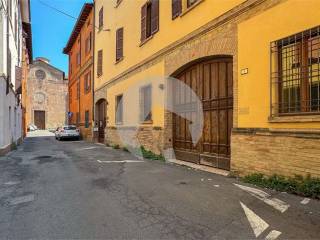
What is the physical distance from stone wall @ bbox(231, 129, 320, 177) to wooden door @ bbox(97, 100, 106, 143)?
493 inches

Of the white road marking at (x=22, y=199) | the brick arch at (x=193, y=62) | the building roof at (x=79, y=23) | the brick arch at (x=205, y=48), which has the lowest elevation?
the white road marking at (x=22, y=199)

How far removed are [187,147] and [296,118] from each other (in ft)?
14.7

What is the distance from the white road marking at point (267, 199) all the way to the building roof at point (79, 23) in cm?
1918

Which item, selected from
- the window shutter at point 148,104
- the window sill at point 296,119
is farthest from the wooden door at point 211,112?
the window shutter at point 148,104

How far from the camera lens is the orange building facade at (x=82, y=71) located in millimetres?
21203

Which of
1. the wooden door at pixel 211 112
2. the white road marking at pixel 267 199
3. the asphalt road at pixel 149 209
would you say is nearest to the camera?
the asphalt road at pixel 149 209

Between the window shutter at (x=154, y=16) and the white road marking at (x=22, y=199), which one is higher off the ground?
the window shutter at (x=154, y=16)

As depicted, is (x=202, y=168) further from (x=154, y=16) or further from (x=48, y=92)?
(x=48, y=92)

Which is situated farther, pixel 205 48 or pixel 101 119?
pixel 101 119

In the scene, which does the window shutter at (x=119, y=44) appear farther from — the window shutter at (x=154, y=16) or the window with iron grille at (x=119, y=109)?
the window shutter at (x=154, y=16)

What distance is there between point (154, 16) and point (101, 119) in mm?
9324

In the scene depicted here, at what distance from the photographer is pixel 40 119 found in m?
48.8

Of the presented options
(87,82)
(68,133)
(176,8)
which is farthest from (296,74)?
(68,133)

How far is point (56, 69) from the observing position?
50.5m
